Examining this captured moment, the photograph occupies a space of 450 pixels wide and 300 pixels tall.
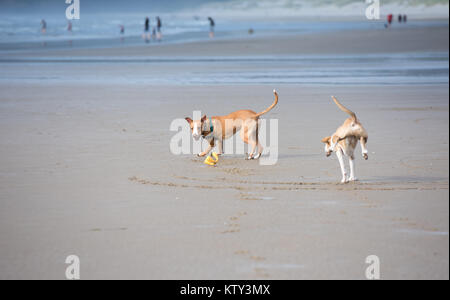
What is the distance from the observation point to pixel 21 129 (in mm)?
13414

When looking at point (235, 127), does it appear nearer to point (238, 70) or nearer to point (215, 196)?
point (215, 196)

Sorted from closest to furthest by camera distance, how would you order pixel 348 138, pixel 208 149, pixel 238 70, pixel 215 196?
pixel 215 196
pixel 348 138
pixel 208 149
pixel 238 70

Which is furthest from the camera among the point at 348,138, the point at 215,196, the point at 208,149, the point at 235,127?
the point at 208,149

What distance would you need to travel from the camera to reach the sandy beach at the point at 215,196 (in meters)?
6.14

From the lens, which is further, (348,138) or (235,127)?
(235,127)

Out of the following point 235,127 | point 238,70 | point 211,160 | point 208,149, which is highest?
point 238,70

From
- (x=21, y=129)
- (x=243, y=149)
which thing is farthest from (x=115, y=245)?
(x=21, y=129)

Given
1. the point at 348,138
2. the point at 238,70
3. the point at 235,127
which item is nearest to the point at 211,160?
the point at 235,127

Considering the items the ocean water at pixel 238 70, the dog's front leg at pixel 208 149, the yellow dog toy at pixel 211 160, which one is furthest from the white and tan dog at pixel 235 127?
the ocean water at pixel 238 70

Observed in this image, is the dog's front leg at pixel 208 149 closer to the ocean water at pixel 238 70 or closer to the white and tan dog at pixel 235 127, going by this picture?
the white and tan dog at pixel 235 127

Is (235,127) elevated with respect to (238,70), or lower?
lower

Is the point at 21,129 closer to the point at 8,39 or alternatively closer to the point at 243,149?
the point at 243,149

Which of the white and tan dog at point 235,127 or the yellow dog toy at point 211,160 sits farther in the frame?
the white and tan dog at point 235,127

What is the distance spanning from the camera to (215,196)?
27.4 ft
